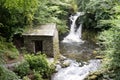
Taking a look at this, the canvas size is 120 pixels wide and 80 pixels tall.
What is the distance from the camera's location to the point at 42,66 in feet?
51.0

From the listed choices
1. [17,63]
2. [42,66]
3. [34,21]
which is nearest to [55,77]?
[42,66]

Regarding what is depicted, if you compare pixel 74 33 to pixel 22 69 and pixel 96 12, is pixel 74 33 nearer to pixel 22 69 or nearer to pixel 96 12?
pixel 96 12

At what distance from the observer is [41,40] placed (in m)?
18.0

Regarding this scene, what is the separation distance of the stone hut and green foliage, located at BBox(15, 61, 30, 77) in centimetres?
322

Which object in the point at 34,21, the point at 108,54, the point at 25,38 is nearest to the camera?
the point at 108,54

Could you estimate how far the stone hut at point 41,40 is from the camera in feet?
58.3

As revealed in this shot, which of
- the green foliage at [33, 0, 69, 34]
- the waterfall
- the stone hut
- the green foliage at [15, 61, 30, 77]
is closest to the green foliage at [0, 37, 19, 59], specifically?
the stone hut

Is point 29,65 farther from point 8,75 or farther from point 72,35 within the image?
point 72,35

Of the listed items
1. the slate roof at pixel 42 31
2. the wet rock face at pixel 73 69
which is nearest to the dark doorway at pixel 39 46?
the slate roof at pixel 42 31

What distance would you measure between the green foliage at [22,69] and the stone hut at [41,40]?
3.22 m

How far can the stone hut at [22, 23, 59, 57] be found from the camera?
1776cm

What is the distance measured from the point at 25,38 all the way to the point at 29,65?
328cm

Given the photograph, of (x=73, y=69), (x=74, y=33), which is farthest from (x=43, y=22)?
(x=74, y=33)

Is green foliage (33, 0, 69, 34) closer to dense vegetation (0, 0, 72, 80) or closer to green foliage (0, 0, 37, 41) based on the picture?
dense vegetation (0, 0, 72, 80)
